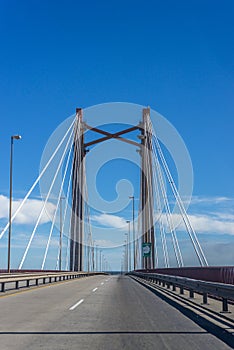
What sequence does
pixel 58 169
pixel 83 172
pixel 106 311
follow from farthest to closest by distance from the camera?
pixel 83 172, pixel 58 169, pixel 106 311

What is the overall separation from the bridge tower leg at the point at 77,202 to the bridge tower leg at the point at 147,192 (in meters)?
7.18

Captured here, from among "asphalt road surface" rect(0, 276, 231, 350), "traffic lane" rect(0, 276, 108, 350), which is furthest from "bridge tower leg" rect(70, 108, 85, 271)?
"asphalt road surface" rect(0, 276, 231, 350)

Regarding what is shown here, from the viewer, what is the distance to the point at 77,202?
55.3 m

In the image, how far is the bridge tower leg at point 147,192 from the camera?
1957 inches

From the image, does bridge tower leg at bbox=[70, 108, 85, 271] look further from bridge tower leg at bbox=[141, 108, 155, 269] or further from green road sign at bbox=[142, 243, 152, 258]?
green road sign at bbox=[142, 243, 152, 258]

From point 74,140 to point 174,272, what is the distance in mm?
27339

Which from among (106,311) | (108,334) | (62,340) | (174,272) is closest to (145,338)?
(108,334)

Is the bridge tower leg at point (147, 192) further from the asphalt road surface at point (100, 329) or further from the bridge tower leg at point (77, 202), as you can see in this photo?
the asphalt road surface at point (100, 329)

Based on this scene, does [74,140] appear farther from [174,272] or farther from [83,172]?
[174,272]

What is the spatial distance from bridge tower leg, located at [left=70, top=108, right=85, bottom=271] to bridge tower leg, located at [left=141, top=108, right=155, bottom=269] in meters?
7.18

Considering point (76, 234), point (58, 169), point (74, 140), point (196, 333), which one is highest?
point (74, 140)

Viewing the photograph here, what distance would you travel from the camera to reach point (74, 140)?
2057 inches

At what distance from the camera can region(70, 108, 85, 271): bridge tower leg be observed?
173ft

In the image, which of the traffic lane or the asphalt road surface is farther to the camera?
the traffic lane
